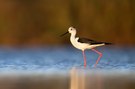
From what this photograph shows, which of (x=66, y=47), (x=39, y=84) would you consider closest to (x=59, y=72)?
(x=39, y=84)

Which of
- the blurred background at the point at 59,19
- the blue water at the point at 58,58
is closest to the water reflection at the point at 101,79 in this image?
the blue water at the point at 58,58

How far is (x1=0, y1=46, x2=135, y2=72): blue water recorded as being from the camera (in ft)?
14.4

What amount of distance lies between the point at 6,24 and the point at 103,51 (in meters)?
1.14

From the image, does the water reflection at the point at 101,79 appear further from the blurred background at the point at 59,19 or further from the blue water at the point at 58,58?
the blurred background at the point at 59,19

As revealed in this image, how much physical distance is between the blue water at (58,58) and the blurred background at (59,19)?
0.51 ft

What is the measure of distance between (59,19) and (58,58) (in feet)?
2.33

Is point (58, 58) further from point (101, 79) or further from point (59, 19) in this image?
point (101, 79)

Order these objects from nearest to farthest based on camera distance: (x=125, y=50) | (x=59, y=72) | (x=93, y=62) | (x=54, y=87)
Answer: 1. (x=54, y=87)
2. (x=59, y=72)
3. (x=93, y=62)
4. (x=125, y=50)

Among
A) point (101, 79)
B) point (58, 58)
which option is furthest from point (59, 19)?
point (101, 79)

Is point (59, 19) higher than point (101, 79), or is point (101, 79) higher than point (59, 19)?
point (59, 19)

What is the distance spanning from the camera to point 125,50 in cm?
521

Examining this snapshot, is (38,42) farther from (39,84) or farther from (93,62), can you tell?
(39,84)

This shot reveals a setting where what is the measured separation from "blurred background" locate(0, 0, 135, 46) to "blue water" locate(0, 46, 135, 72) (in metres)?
0.16

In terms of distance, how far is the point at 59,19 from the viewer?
5395mm
